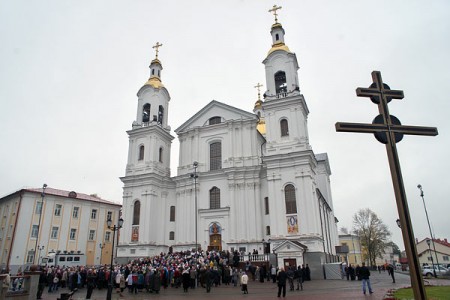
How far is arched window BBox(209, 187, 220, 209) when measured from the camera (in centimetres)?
3450

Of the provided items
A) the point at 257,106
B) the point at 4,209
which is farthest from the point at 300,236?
the point at 4,209

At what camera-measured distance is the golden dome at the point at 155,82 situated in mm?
40334

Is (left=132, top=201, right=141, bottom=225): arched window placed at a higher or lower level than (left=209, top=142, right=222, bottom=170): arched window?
lower

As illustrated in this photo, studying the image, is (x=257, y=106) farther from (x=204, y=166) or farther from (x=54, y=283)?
(x=54, y=283)

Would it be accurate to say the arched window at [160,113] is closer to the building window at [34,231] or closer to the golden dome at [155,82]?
the golden dome at [155,82]

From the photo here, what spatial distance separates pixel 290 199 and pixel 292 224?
7.33 ft

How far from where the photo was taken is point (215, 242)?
33.1 metres

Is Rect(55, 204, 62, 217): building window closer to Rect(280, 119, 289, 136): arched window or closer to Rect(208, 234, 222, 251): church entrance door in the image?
Rect(208, 234, 222, 251): church entrance door

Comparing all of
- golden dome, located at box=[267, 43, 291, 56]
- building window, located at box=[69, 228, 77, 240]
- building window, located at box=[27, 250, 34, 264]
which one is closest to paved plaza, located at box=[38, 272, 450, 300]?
golden dome, located at box=[267, 43, 291, 56]

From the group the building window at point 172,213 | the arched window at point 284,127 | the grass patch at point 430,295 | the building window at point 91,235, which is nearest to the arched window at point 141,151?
the building window at point 172,213

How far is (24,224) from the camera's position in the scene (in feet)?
130

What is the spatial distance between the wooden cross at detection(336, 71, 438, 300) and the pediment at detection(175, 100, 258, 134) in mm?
29350

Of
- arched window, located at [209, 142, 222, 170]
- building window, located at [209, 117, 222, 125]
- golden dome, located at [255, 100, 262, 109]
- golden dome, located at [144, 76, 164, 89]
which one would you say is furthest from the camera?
golden dome, located at [255, 100, 262, 109]

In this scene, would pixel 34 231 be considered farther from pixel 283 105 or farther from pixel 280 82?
pixel 280 82
